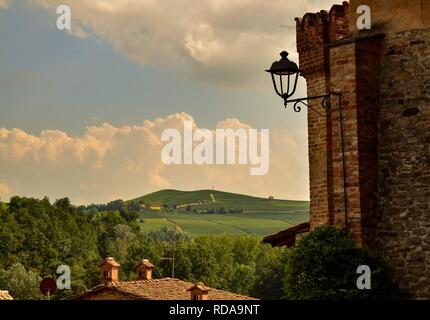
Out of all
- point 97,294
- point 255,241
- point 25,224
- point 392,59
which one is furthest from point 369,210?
point 255,241

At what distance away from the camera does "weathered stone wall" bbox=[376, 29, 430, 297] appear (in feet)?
40.2

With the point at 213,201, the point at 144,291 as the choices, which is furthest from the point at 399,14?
the point at 213,201

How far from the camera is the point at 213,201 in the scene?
160 m

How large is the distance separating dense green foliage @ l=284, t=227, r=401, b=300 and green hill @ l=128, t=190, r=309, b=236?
118 meters

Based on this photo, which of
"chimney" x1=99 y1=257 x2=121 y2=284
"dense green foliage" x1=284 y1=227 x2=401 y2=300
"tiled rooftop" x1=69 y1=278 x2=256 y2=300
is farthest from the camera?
"chimney" x1=99 y1=257 x2=121 y2=284

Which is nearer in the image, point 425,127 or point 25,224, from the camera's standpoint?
point 425,127

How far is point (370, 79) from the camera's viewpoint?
12.8 m

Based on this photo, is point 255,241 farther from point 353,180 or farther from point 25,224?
point 353,180

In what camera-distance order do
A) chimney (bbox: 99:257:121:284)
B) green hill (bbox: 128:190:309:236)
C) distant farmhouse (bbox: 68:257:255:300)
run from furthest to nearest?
1. green hill (bbox: 128:190:309:236)
2. chimney (bbox: 99:257:121:284)
3. distant farmhouse (bbox: 68:257:255:300)

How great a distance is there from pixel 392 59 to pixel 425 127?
4.21 ft

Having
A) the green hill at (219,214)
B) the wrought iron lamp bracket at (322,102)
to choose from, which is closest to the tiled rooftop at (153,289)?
the wrought iron lamp bracket at (322,102)

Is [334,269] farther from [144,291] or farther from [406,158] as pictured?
[144,291]

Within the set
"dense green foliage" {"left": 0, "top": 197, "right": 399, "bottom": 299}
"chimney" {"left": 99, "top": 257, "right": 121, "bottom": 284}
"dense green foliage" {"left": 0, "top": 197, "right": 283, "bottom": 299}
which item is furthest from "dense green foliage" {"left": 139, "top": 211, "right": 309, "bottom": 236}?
"chimney" {"left": 99, "top": 257, "right": 121, "bottom": 284}

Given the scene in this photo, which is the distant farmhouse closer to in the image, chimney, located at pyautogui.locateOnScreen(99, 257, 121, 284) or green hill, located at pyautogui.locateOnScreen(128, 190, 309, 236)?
chimney, located at pyautogui.locateOnScreen(99, 257, 121, 284)
